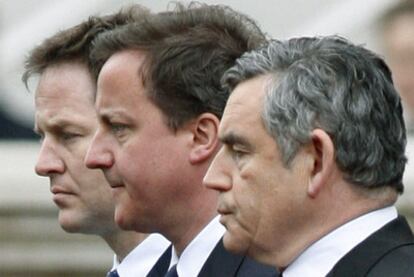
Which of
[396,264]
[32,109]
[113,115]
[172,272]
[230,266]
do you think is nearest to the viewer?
[396,264]

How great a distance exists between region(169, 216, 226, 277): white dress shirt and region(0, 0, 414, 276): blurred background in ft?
15.5

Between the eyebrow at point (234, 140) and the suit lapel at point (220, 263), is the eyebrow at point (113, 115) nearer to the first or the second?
the suit lapel at point (220, 263)

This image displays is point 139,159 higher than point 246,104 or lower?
lower

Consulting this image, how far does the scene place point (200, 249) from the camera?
19.7ft

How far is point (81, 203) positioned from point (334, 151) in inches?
66.8

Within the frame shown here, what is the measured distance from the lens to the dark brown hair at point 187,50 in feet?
19.7

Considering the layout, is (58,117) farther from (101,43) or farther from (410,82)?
(410,82)

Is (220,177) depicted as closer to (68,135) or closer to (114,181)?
(114,181)

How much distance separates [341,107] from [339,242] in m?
0.31

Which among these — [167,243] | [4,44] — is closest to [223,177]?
[167,243]

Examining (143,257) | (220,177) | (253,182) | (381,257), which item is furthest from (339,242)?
(143,257)

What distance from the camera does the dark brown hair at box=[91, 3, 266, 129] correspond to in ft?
19.7

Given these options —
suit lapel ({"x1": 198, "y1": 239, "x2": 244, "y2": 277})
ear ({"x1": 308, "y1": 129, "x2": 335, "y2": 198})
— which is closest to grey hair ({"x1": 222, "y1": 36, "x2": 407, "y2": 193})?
ear ({"x1": 308, "y1": 129, "x2": 335, "y2": 198})

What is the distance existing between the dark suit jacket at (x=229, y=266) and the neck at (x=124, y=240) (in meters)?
0.81
